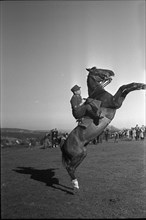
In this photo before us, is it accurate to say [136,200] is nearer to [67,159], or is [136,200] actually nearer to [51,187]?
[67,159]

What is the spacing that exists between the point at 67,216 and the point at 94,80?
287cm

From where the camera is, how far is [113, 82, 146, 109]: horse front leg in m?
4.98

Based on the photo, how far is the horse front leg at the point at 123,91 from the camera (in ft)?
16.4

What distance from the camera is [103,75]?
5441 millimetres

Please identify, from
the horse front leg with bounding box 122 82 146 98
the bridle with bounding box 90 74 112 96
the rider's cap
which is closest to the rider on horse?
the rider's cap

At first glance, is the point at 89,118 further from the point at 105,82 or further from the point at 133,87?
the point at 133,87

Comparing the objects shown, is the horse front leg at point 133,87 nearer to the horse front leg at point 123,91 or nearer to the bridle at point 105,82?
the horse front leg at point 123,91

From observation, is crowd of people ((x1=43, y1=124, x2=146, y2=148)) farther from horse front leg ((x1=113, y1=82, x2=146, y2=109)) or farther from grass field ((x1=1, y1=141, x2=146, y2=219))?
horse front leg ((x1=113, y1=82, x2=146, y2=109))

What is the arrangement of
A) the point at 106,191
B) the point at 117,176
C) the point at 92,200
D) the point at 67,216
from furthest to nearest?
the point at 117,176 → the point at 106,191 → the point at 92,200 → the point at 67,216

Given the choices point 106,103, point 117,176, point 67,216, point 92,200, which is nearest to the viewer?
point 67,216

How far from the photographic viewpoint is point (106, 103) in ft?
17.4

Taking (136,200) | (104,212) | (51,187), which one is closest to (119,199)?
(136,200)

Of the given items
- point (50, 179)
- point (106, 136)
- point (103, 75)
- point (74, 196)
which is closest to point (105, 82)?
point (103, 75)

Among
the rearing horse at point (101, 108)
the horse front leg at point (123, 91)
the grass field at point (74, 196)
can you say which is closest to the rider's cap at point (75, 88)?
the rearing horse at point (101, 108)
